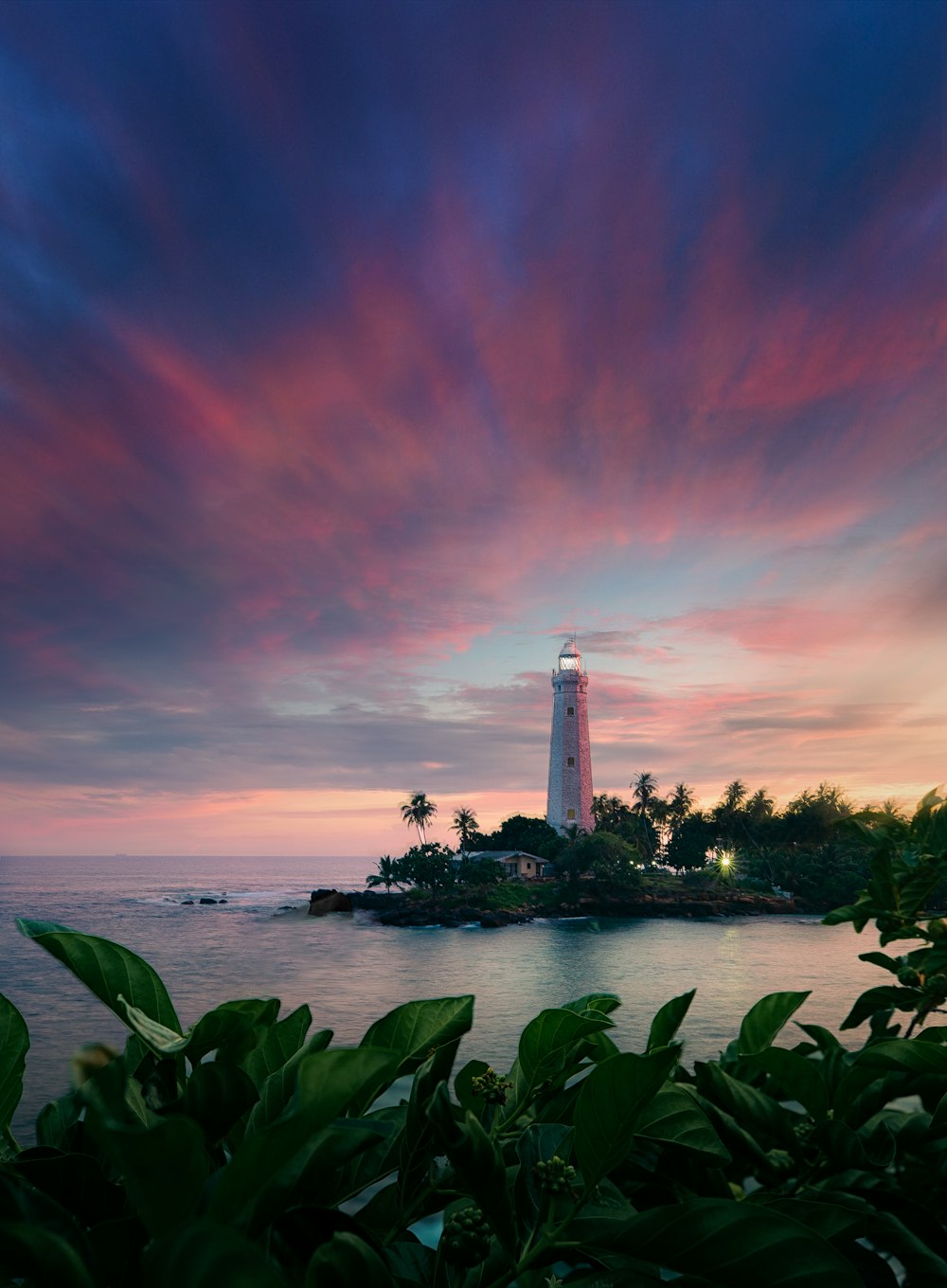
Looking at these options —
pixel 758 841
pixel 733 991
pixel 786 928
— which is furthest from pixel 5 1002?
pixel 758 841

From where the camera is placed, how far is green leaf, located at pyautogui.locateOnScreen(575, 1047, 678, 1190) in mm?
519

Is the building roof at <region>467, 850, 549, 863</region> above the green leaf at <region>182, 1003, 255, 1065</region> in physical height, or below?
above

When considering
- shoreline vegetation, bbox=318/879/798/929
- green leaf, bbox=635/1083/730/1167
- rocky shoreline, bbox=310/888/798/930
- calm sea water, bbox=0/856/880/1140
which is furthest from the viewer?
shoreline vegetation, bbox=318/879/798/929

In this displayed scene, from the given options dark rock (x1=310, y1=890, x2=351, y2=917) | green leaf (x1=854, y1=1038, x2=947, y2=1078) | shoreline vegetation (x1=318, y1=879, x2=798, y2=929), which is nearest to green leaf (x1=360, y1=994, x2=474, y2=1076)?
green leaf (x1=854, y1=1038, x2=947, y2=1078)

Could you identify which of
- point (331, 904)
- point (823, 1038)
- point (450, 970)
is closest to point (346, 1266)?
point (823, 1038)

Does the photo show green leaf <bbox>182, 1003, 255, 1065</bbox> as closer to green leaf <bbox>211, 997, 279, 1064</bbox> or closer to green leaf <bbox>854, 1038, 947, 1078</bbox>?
green leaf <bbox>211, 997, 279, 1064</bbox>

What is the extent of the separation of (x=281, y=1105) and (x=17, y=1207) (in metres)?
0.19

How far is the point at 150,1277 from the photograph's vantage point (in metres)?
0.33

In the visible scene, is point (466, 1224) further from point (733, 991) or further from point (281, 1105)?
point (733, 991)

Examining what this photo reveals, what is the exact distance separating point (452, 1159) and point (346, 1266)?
0.09 meters

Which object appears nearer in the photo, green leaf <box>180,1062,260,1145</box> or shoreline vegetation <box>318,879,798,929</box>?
green leaf <box>180,1062,260,1145</box>

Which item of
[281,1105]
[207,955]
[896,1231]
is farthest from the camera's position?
[207,955]

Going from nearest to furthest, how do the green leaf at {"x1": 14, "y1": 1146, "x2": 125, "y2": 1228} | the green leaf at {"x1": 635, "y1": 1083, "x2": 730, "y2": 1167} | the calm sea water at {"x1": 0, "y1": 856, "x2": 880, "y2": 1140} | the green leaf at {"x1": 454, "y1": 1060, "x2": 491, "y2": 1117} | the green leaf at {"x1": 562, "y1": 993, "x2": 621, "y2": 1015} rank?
the green leaf at {"x1": 14, "y1": 1146, "x2": 125, "y2": 1228} → the green leaf at {"x1": 635, "y1": 1083, "x2": 730, "y2": 1167} → the green leaf at {"x1": 454, "y1": 1060, "x2": 491, "y2": 1117} → the green leaf at {"x1": 562, "y1": 993, "x2": 621, "y2": 1015} → the calm sea water at {"x1": 0, "y1": 856, "x2": 880, "y2": 1140}

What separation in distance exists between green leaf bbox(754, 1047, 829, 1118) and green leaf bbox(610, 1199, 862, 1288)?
0.41 meters
